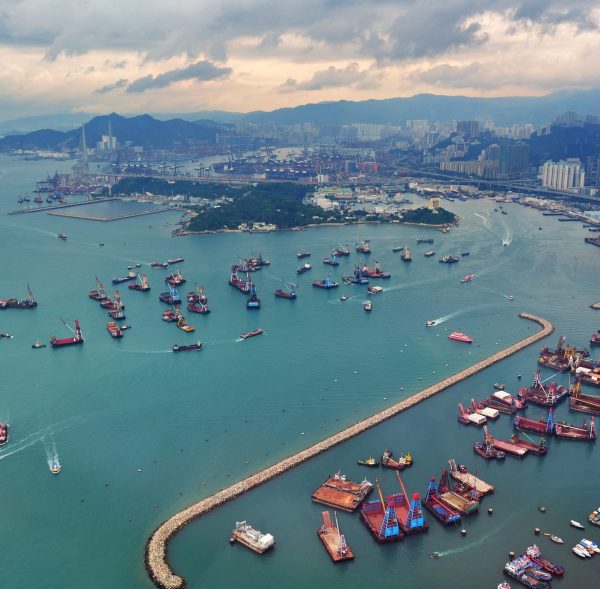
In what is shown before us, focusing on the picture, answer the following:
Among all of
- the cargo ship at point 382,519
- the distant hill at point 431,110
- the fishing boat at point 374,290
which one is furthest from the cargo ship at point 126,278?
the distant hill at point 431,110

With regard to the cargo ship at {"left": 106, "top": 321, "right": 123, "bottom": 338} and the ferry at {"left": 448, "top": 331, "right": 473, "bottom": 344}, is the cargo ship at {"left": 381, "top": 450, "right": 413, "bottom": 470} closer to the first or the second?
the ferry at {"left": 448, "top": 331, "right": 473, "bottom": 344}

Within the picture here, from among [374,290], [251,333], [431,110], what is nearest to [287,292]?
[374,290]

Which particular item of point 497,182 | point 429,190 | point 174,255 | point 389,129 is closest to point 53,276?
point 174,255

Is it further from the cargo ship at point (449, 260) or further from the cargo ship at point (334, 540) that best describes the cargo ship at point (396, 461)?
the cargo ship at point (449, 260)

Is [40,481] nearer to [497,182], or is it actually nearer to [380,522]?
[380,522]

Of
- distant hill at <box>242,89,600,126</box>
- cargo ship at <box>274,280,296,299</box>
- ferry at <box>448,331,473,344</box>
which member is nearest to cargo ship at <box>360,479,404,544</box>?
ferry at <box>448,331,473,344</box>
